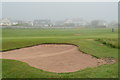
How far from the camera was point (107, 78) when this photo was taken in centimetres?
557

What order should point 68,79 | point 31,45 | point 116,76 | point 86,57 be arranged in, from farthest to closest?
point 31,45 → point 86,57 → point 116,76 → point 68,79

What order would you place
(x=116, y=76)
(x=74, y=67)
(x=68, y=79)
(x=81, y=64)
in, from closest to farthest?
(x=68, y=79) < (x=116, y=76) < (x=74, y=67) < (x=81, y=64)

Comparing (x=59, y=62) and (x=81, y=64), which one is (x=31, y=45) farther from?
(x=81, y=64)

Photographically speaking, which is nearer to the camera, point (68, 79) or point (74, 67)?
point (68, 79)

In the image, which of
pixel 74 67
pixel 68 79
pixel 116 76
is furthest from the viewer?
pixel 74 67

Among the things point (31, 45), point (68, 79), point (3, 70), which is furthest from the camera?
point (31, 45)

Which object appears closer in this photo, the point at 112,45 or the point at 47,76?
the point at 47,76

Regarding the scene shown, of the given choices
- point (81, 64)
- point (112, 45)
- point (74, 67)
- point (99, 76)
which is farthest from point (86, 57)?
point (112, 45)

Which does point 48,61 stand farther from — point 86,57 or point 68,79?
point 68,79

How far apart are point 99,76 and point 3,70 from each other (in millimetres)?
3873

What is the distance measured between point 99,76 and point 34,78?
2.38 m

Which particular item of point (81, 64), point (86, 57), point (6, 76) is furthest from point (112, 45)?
point (6, 76)

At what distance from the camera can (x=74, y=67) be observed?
7527 mm

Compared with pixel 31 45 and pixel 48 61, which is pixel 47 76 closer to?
pixel 48 61
